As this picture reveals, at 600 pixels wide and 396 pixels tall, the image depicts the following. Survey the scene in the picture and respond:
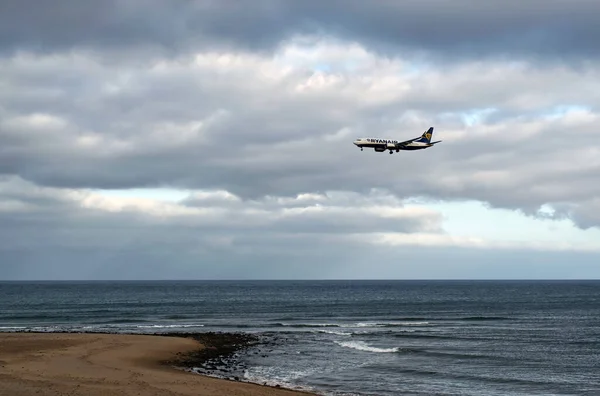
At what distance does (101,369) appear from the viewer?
3975cm

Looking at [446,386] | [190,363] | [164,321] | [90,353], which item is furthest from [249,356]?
[164,321]

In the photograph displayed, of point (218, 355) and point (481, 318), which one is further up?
point (218, 355)

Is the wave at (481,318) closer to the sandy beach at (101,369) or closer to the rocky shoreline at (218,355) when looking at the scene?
the rocky shoreline at (218,355)

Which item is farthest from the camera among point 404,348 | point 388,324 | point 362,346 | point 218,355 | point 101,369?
point 388,324

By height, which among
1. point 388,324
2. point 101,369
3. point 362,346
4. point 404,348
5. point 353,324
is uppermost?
point 101,369

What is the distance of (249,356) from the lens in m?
51.3

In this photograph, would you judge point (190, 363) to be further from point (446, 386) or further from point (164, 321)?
point (164, 321)

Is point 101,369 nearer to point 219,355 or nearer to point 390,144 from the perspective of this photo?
point 219,355

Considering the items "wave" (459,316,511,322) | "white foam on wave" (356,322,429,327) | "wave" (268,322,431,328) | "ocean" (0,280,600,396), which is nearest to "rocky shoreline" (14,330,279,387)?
Result: "ocean" (0,280,600,396)

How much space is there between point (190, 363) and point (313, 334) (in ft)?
82.6

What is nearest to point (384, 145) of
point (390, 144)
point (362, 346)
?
point (390, 144)

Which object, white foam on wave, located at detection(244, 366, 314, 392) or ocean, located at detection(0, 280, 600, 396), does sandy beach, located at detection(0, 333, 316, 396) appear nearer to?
white foam on wave, located at detection(244, 366, 314, 392)

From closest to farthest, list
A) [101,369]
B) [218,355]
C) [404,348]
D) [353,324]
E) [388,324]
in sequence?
[101,369], [218,355], [404,348], [388,324], [353,324]

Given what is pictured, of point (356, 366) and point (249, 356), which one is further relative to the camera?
point (249, 356)
